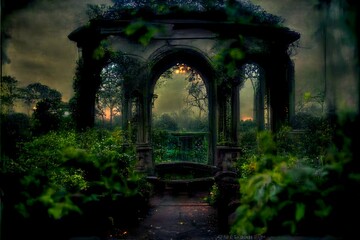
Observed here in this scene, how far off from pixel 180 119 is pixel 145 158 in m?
10.1

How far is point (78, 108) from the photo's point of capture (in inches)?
288

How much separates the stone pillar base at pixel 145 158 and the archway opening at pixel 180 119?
303cm

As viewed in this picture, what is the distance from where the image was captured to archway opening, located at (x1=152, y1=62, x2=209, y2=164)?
44.9 ft

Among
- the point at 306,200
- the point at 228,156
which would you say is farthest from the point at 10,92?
the point at 228,156

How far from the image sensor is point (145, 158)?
33.2 ft

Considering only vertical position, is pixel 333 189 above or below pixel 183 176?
above

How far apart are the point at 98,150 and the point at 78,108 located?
1.87 meters

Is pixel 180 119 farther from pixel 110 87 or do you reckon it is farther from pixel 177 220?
pixel 177 220

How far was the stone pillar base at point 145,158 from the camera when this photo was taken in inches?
395

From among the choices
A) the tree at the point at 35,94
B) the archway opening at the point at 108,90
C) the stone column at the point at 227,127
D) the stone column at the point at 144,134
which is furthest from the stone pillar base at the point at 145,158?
the tree at the point at 35,94

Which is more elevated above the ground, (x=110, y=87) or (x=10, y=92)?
(x=110, y=87)

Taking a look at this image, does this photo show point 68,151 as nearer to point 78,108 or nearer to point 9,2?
point 9,2

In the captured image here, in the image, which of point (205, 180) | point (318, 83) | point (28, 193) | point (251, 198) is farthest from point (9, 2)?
point (205, 180)

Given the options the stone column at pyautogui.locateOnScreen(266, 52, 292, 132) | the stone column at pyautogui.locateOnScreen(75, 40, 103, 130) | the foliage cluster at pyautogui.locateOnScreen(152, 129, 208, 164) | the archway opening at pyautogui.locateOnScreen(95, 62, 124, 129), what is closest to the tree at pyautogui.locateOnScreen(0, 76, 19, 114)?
the stone column at pyautogui.locateOnScreen(75, 40, 103, 130)
